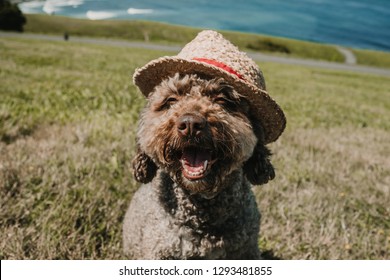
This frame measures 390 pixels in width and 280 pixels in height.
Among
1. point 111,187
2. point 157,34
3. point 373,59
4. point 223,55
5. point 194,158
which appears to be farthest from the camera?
point 157,34

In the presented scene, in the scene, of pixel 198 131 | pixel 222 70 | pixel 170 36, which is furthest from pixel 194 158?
pixel 170 36

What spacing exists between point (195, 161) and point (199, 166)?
2.0 inches

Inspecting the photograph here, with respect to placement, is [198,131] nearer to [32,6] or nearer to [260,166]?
[260,166]

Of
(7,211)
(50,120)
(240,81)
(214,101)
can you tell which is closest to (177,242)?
(214,101)

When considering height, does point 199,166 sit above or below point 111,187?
above

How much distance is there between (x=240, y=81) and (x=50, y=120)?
486cm

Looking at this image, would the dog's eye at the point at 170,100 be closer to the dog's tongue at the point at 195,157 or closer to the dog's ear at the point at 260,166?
the dog's tongue at the point at 195,157

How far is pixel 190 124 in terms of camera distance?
8.87 ft

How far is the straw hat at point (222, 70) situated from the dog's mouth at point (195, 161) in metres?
0.52

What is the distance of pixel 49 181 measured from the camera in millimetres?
4547

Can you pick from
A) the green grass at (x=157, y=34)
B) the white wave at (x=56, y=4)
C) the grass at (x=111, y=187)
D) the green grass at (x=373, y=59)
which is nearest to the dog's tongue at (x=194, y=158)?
the grass at (x=111, y=187)

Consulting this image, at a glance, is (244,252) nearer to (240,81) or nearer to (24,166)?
(240,81)

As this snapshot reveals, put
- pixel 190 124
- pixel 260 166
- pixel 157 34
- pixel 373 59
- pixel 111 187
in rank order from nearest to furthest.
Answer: pixel 190 124
pixel 260 166
pixel 111 187
pixel 373 59
pixel 157 34

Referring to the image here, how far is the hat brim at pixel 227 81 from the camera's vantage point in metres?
2.91
